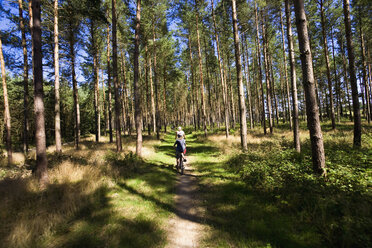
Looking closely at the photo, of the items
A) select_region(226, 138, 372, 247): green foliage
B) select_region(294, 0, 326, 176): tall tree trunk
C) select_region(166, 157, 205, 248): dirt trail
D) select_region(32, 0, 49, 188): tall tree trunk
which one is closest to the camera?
select_region(226, 138, 372, 247): green foliage

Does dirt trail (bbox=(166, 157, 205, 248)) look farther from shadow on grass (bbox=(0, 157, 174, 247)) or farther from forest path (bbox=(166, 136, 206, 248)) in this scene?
shadow on grass (bbox=(0, 157, 174, 247))

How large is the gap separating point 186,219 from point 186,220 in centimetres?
5

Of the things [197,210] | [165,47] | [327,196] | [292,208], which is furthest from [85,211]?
[165,47]

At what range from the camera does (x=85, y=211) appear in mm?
4000

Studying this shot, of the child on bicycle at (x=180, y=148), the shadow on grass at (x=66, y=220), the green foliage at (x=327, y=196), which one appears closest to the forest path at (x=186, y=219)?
the shadow on grass at (x=66, y=220)

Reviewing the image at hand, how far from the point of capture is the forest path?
3.16m

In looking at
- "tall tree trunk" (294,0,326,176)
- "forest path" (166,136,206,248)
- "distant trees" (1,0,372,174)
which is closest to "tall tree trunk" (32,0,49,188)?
"distant trees" (1,0,372,174)

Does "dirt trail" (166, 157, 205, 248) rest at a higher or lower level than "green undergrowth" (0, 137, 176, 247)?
lower

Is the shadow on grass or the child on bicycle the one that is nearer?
the shadow on grass

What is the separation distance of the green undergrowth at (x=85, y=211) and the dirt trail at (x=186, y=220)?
21cm

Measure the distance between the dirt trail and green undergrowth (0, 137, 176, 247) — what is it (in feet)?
0.70

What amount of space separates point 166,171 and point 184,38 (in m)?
20.0

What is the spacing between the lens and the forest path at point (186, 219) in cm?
316

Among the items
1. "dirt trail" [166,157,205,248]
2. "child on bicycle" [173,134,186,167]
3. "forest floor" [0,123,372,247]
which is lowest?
"dirt trail" [166,157,205,248]
